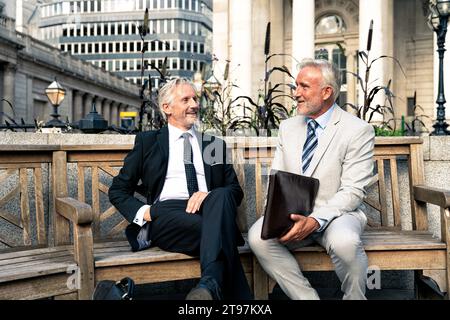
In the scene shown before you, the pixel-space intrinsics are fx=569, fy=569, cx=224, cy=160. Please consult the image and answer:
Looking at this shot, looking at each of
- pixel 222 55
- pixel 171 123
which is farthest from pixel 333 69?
pixel 222 55

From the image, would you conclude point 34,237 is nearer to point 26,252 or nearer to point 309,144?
point 26,252

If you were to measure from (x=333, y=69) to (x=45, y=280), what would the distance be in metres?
2.39

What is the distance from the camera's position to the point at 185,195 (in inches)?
165

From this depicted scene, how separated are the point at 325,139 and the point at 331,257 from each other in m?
0.83

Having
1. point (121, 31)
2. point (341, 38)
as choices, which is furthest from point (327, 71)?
point (121, 31)

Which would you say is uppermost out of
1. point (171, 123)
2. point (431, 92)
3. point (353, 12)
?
point (353, 12)

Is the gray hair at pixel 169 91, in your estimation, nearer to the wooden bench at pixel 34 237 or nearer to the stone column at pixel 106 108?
the wooden bench at pixel 34 237

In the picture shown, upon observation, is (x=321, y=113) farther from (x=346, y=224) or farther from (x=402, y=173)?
(x=402, y=173)

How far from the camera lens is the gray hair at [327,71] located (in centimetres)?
398

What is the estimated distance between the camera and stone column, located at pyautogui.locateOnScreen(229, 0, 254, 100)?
24.5 metres

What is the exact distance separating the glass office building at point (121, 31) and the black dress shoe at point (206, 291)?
336ft

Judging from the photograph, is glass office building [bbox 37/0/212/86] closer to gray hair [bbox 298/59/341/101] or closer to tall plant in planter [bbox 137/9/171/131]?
tall plant in planter [bbox 137/9/171/131]

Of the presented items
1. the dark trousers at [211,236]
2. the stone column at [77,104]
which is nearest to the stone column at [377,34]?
the dark trousers at [211,236]

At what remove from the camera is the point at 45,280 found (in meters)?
3.39
